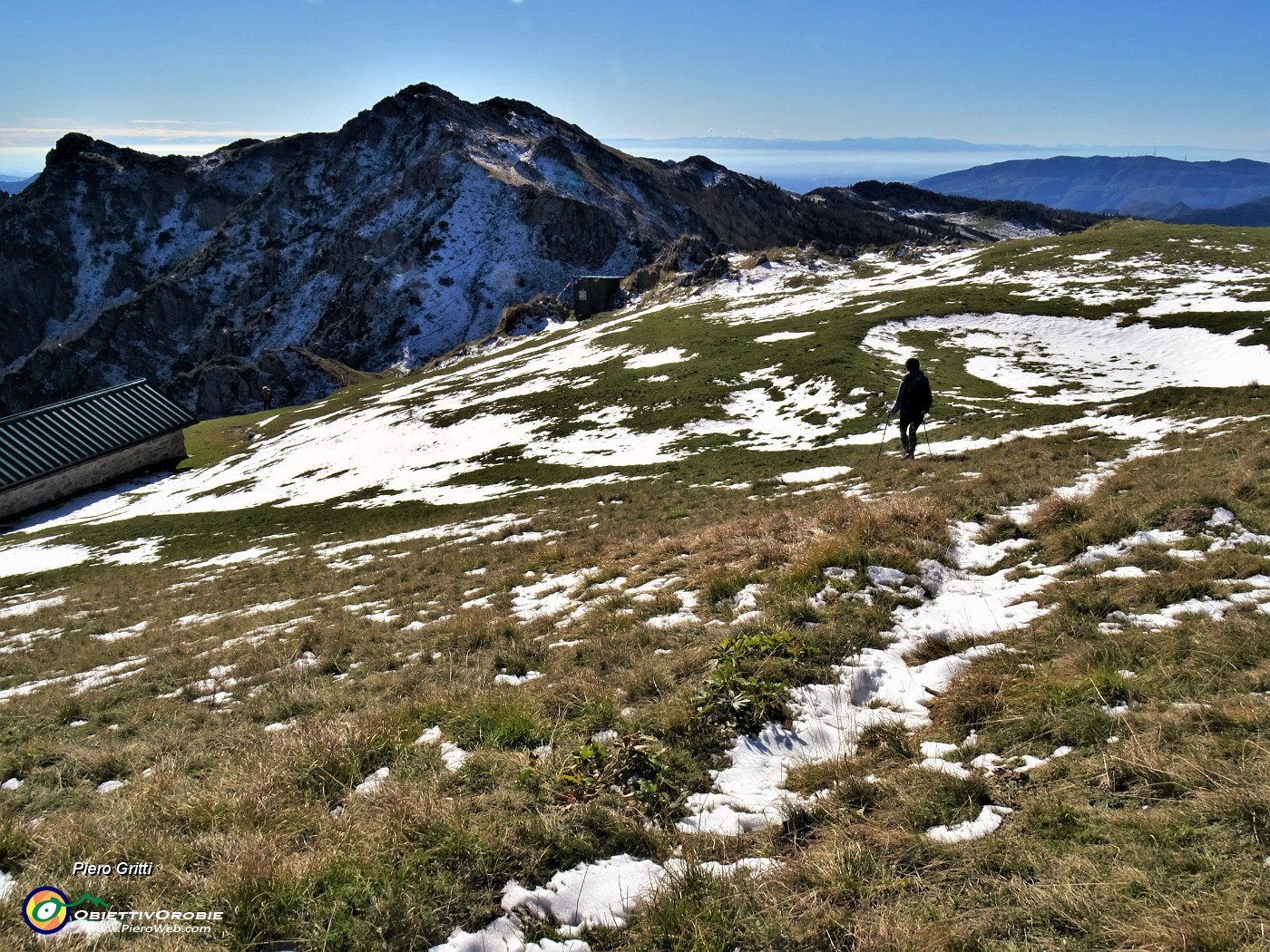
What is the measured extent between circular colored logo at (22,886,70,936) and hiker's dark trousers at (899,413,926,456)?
806 inches

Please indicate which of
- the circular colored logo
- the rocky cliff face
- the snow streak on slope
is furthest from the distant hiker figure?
the rocky cliff face

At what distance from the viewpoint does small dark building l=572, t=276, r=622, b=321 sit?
90.3 m

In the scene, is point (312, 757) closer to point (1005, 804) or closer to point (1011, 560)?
point (1005, 804)

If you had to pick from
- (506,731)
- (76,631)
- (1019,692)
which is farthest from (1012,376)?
(76,631)

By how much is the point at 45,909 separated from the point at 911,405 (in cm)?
2099

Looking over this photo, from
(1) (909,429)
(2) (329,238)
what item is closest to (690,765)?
(1) (909,429)

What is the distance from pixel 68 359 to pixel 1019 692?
576ft

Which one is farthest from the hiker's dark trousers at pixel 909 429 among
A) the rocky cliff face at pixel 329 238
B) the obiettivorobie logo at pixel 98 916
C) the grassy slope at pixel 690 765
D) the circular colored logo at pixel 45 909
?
the rocky cliff face at pixel 329 238

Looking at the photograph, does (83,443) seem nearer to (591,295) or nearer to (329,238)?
(591,295)

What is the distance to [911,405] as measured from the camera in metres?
20.3

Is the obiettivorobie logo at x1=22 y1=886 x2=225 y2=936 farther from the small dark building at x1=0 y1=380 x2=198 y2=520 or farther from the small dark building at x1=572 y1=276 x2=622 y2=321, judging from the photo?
the small dark building at x1=572 y1=276 x2=622 y2=321

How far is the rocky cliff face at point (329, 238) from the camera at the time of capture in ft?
373

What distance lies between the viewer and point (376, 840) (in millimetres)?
4828

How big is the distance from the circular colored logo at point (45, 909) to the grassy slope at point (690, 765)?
0.36 ft
